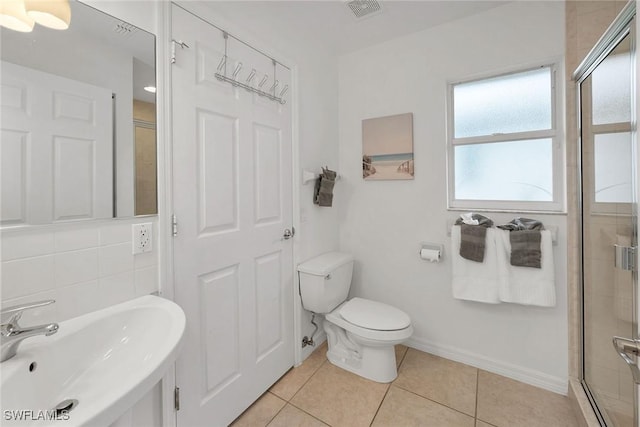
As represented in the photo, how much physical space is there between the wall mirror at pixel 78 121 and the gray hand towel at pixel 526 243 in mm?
2001

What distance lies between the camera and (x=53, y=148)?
0.91 metres

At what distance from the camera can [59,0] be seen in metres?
0.89

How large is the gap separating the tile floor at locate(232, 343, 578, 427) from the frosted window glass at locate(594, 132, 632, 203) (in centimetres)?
124

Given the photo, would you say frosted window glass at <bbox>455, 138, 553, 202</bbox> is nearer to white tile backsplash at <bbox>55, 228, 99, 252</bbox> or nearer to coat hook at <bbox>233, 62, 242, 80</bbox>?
coat hook at <bbox>233, 62, 242, 80</bbox>

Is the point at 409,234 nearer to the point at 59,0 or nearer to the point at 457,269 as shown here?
the point at 457,269

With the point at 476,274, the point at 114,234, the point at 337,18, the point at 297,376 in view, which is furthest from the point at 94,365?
the point at 337,18

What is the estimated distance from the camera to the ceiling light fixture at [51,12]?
2.78 ft

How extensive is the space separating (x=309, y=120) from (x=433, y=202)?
1119 millimetres

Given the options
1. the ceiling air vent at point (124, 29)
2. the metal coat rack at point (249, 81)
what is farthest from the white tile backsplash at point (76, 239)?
the metal coat rack at point (249, 81)

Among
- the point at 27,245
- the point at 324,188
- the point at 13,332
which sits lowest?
the point at 13,332

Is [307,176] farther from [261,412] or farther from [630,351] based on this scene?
[630,351]

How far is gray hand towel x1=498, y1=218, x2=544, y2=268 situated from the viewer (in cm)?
164

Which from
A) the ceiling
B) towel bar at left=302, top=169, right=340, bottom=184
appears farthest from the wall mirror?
towel bar at left=302, top=169, right=340, bottom=184

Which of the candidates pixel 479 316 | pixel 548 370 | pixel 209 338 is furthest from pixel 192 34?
pixel 548 370
